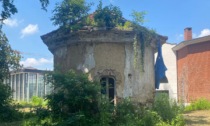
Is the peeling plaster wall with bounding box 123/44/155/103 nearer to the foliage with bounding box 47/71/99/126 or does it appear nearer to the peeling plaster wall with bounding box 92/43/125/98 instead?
the peeling plaster wall with bounding box 92/43/125/98

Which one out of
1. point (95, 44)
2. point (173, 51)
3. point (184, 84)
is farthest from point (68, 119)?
point (173, 51)

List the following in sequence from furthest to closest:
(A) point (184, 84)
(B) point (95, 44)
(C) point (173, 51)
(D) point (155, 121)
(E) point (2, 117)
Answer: (C) point (173, 51) < (A) point (184, 84) < (E) point (2, 117) < (B) point (95, 44) < (D) point (155, 121)

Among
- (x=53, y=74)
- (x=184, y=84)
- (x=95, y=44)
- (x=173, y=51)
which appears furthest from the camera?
(x=173, y=51)

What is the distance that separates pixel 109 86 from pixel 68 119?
301cm

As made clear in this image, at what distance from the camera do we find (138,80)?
40.8 feet

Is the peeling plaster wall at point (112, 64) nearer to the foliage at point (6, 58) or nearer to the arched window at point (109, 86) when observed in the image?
the arched window at point (109, 86)

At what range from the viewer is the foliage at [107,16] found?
1190 cm

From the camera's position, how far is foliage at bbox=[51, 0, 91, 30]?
12227 millimetres

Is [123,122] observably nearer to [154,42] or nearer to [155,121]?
[155,121]

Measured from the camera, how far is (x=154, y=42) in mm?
13219

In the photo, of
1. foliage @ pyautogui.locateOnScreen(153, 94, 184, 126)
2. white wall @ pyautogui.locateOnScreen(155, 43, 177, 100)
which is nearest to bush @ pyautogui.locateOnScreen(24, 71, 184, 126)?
foliage @ pyautogui.locateOnScreen(153, 94, 184, 126)

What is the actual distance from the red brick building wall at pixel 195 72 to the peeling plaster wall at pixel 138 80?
1122cm

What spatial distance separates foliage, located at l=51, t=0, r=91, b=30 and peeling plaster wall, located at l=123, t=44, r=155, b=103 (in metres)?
2.66

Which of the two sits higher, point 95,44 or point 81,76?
point 95,44
